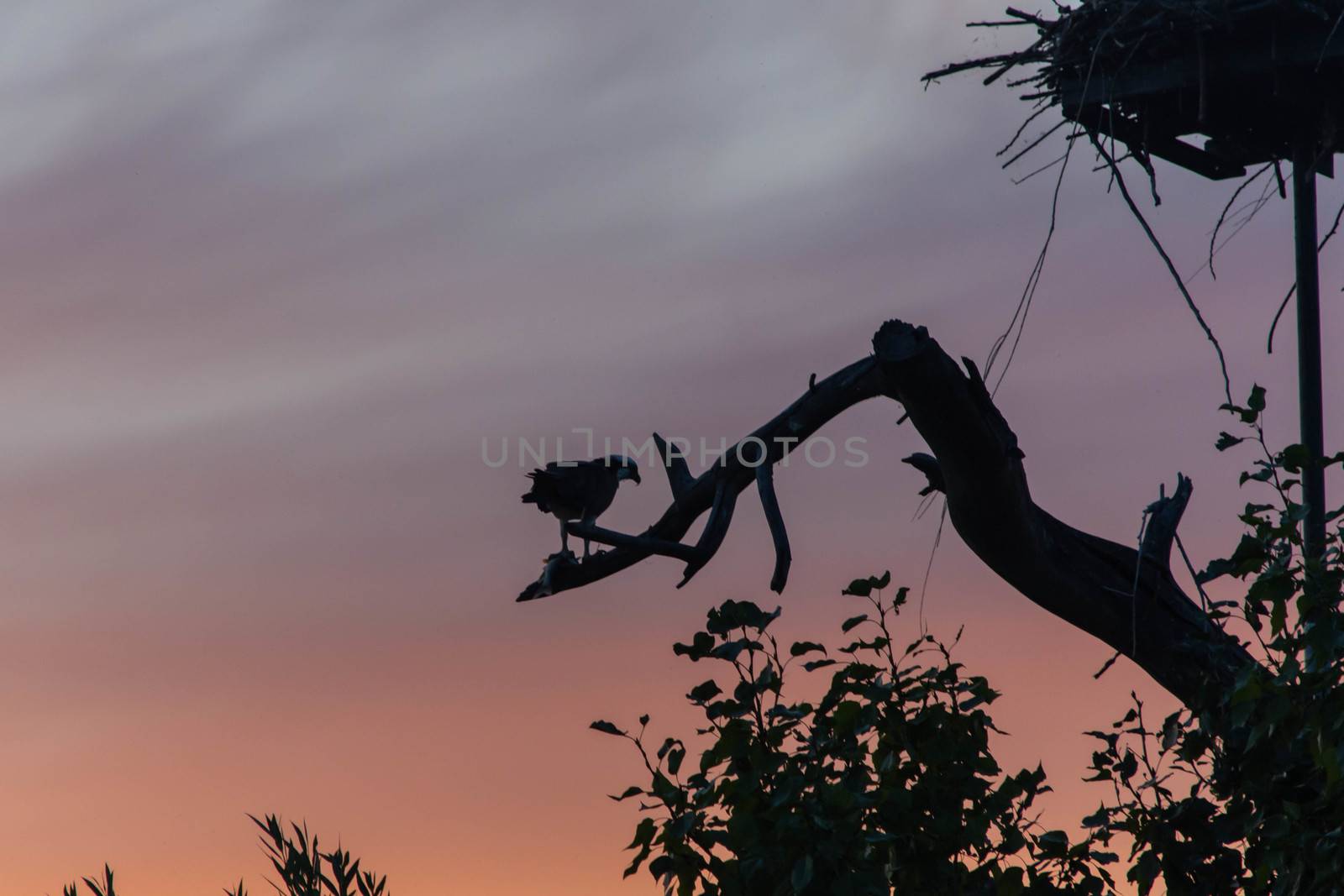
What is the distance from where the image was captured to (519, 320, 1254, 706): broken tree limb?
4.88 meters

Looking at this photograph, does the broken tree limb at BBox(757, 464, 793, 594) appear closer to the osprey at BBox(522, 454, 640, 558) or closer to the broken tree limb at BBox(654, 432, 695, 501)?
the broken tree limb at BBox(654, 432, 695, 501)

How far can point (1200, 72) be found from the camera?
7.57 m

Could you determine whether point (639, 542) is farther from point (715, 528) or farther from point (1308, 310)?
point (1308, 310)

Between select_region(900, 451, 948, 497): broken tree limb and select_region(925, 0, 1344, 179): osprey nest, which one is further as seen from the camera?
select_region(925, 0, 1344, 179): osprey nest

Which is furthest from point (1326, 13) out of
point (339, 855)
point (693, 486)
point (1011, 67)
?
point (339, 855)

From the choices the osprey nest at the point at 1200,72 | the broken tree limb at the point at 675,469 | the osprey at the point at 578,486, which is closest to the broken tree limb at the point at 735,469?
the broken tree limb at the point at 675,469

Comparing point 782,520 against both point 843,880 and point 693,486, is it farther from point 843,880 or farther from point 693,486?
point 843,880

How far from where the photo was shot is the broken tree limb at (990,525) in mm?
4879

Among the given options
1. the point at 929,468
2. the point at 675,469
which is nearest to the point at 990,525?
the point at 929,468

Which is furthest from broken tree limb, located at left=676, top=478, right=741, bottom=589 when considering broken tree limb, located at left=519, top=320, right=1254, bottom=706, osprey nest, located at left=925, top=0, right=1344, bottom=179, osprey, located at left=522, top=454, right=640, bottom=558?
osprey nest, located at left=925, top=0, right=1344, bottom=179

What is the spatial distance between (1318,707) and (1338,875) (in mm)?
469

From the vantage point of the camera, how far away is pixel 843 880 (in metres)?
3.88

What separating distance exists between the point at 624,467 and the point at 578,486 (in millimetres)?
905

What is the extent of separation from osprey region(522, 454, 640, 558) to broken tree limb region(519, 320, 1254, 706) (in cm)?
70
